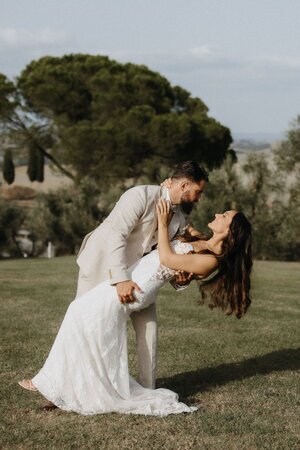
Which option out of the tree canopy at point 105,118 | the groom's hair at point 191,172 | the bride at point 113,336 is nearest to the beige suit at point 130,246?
the bride at point 113,336

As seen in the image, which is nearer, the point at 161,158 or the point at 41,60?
the point at 161,158

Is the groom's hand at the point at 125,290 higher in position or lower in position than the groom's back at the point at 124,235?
lower

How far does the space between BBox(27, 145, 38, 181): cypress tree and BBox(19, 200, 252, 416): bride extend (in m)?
39.1

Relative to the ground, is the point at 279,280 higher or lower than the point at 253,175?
lower

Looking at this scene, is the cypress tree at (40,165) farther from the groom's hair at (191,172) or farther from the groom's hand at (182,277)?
the groom's hair at (191,172)

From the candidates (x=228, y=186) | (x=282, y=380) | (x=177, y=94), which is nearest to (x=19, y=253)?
(x=228, y=186)

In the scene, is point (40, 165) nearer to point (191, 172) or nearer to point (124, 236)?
point (124, 236)

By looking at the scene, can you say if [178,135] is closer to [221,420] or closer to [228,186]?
[228,186]

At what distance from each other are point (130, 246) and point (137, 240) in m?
0.08

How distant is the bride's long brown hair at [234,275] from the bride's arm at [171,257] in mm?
182

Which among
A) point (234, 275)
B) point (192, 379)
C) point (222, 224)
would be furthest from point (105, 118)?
point (222, 224)

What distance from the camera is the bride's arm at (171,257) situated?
18.3ft

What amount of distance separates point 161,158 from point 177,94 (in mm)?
6413

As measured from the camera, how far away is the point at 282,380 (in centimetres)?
696
